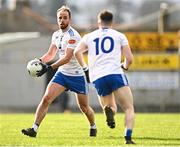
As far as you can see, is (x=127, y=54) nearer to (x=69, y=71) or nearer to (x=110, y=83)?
(x=110, y=83)

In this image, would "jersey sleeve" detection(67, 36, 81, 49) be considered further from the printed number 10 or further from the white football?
the printed number 10

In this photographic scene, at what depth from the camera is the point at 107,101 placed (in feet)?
42.7

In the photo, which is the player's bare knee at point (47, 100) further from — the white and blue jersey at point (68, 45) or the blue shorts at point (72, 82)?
the white and blue jersey at point (68, 45)

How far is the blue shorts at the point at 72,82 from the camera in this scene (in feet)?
46.8

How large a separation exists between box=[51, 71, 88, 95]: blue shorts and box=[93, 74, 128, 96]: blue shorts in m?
1.52

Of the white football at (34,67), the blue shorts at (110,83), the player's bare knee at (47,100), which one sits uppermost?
the white football at (34,67)

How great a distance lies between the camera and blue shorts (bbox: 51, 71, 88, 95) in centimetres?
1425

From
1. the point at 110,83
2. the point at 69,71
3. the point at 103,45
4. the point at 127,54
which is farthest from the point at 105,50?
the point at 69,71

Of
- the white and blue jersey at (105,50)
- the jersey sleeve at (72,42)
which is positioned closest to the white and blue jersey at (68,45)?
the jersey sleeve at (72,42)

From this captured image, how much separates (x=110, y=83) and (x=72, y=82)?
1818 mm

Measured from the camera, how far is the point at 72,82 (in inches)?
563

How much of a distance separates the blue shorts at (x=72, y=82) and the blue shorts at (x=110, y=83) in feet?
4.98

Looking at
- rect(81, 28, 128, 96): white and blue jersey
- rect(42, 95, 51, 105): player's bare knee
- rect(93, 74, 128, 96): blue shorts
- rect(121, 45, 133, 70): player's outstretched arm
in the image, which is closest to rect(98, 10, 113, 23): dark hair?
rect(81, 28, 128, 96): white and blue jersey

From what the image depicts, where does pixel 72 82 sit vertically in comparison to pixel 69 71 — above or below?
below
